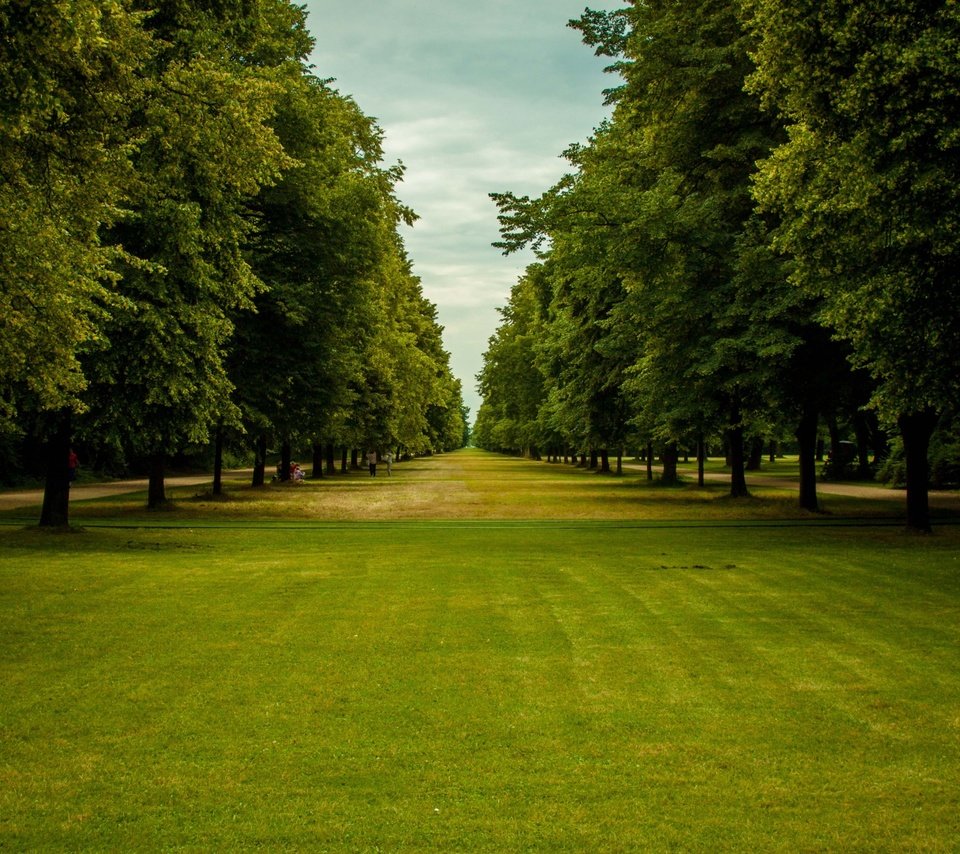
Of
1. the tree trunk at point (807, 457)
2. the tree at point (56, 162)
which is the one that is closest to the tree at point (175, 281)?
the tree at point (56, 162)

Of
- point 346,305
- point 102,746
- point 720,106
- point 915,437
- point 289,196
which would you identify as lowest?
point 102,746

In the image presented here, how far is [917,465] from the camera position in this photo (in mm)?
20031

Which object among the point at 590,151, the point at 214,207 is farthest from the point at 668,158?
the point at 214,207

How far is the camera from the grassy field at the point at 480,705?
15.8ft

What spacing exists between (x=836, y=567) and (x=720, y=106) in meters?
13.8

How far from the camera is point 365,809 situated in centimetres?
496

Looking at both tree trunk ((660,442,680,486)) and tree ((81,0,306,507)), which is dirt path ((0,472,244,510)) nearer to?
tree ((81,0,306,507))

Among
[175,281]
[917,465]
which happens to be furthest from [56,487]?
[917,465]

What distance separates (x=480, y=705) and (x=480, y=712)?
17 cm

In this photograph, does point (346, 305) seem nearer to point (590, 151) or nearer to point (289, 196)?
point (289, 196)

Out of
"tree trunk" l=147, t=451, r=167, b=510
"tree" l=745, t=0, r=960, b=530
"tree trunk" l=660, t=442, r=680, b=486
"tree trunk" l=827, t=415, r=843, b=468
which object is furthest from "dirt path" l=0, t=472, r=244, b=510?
"tree trunk" l=827, t=415, r=843, b=468

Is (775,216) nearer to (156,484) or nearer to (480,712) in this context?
(480,712)

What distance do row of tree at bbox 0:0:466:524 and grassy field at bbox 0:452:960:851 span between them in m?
4.28

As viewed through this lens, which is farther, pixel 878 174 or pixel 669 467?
pixel 669 467
